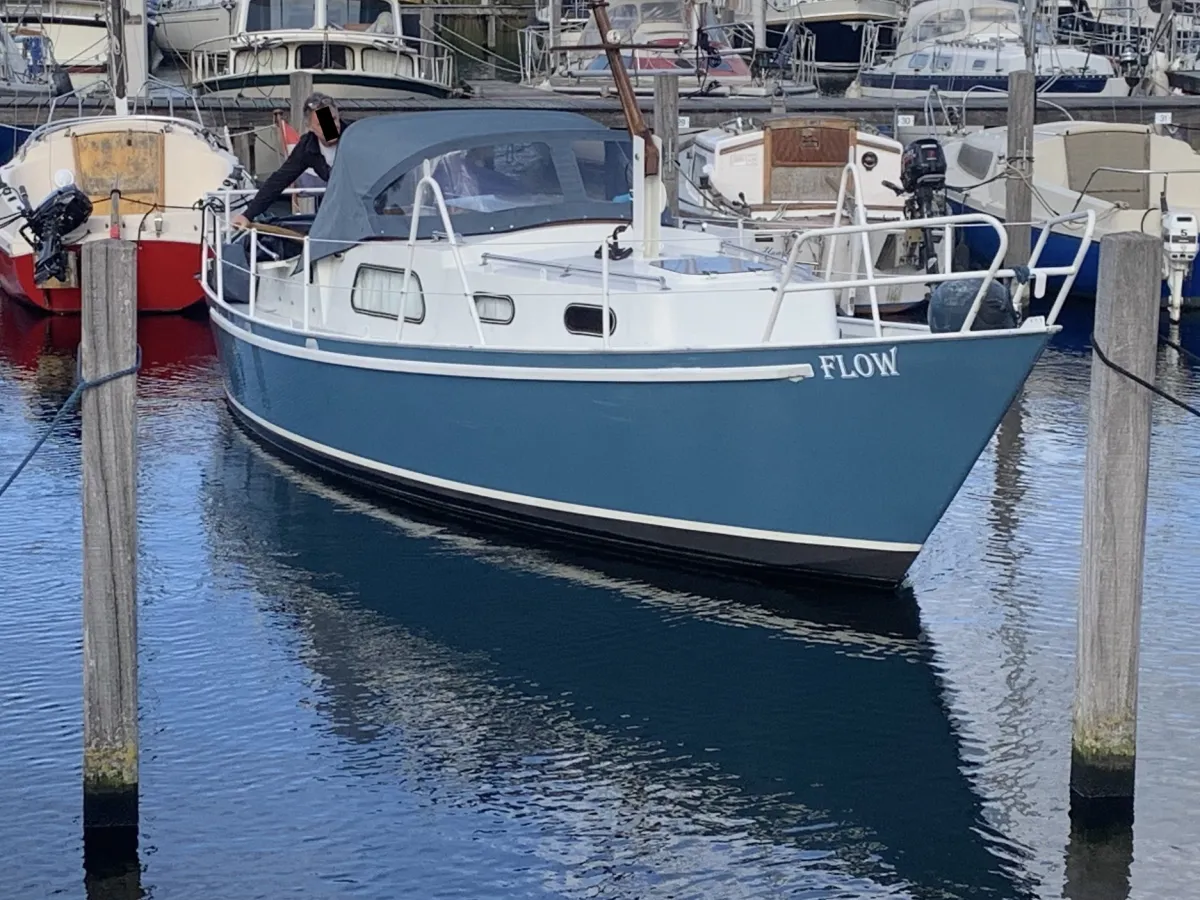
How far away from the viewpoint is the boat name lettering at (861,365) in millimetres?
9805

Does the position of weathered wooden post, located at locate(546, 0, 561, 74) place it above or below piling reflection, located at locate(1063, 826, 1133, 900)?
above

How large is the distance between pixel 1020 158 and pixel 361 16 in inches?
624

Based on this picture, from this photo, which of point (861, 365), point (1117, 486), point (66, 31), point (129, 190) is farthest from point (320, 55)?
point (1117, 486)

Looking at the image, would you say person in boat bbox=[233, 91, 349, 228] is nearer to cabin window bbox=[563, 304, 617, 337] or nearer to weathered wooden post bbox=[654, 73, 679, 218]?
cabin window bbox=[563, 304, 617, 337]

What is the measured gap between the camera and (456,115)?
42.6 feet

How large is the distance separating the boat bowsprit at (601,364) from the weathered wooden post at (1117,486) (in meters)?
1.87

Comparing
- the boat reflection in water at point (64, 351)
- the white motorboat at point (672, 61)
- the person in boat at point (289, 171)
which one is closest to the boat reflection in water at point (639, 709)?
the person in boat at point (289, 171)

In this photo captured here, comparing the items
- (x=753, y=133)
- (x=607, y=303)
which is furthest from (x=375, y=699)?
(x=753, y=133)

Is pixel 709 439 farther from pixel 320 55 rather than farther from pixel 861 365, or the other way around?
pixel 320 55

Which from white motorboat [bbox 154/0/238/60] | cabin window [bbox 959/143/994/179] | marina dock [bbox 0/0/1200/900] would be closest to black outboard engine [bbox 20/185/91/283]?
marina dock [bbox 0/0/1200/900]

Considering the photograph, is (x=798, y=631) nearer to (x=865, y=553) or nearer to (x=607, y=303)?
(x=865, y=553)

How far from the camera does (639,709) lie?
918 centimetres

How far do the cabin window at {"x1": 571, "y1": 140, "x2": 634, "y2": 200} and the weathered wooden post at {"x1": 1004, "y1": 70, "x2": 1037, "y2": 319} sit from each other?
22.0 ft

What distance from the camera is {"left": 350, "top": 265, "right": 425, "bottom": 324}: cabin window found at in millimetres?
11953
